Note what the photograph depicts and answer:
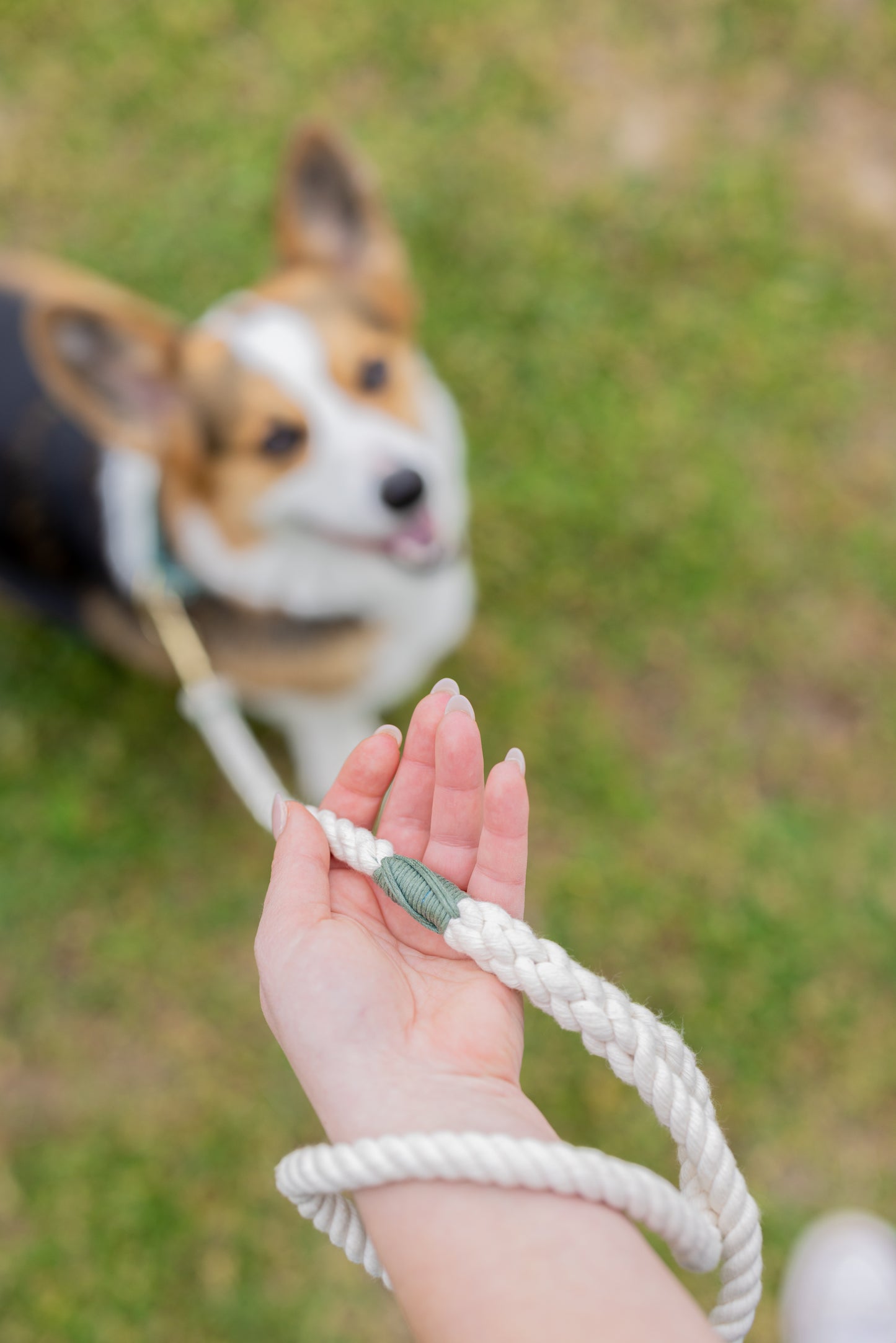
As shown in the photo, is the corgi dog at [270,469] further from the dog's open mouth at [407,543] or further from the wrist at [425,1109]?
the wrist at [425,1109]

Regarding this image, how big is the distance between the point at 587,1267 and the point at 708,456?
273 cm

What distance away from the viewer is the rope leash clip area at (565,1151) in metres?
1.03

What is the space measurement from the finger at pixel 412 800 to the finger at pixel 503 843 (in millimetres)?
115

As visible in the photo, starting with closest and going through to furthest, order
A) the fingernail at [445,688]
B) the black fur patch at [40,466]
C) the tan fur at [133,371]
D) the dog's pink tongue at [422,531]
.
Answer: the fingernail at [445,688]
the tan fur at [133,371]
the dog's pink tongue at [422,531]
the black fur patch at [40,466]

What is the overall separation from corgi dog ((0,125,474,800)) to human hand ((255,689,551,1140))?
100 cm

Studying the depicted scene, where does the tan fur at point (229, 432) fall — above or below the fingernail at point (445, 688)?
below

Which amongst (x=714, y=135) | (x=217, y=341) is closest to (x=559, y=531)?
(x=217, y=341)

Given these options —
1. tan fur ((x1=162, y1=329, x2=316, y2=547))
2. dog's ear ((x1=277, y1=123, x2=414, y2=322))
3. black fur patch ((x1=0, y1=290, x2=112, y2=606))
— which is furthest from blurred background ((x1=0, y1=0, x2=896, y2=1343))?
tan fur ((x1=162, y1=329, x2=316, y2=547))

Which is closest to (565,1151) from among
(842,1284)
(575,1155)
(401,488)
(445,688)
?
(575,1155)

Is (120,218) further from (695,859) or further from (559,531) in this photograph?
(695,859)

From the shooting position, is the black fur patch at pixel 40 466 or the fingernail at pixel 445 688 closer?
the fingernail at pixel 445 688

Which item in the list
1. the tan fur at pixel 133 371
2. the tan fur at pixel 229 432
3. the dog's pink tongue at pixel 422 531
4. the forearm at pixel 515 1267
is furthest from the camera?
the dog's pink tongue at pixel 422 531

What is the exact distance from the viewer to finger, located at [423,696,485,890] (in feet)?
4.34

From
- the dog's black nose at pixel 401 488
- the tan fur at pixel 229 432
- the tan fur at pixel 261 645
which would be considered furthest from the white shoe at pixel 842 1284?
the tan fur at pixel 229 432
